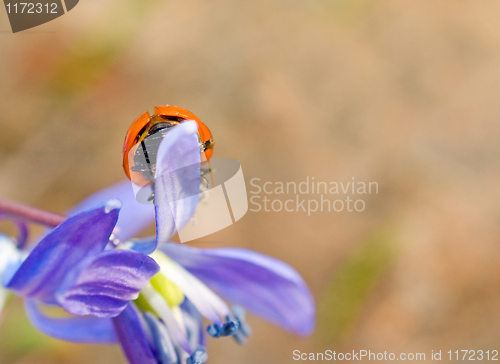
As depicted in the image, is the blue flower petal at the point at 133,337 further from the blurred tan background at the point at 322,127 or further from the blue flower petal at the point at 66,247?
the blurred tan background at the point at 322,127

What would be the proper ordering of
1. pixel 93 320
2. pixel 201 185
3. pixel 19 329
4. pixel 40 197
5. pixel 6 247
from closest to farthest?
pixel 201 185, pixel 6 247, pixel 93 320, pixel 19 329, pixel 40 197

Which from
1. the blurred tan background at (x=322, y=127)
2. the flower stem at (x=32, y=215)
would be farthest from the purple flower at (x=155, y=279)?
the blurred tan background at (x=322, y=127)

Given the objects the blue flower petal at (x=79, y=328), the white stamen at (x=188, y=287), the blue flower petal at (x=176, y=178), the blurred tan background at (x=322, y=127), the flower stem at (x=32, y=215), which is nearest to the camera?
the blue flower petal at (x=176, y=178)

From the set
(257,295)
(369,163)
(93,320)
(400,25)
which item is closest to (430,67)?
(400,25)

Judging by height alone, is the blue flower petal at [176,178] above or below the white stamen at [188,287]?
above

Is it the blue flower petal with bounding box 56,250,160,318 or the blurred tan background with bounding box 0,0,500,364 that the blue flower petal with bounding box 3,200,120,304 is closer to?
the blue flower petal with bounding box 56,250,160,318

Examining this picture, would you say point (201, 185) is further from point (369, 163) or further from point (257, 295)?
point (369, 163)
